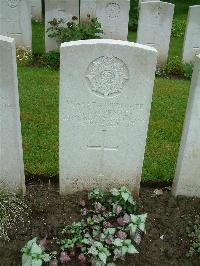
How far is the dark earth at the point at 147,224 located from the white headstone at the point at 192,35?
554cm

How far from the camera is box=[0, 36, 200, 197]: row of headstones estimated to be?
11.7 feet

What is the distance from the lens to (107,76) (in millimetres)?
3717

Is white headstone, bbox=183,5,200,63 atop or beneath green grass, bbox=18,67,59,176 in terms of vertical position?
atop

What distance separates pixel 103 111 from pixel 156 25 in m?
5.77

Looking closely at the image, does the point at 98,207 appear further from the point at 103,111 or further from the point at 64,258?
the point at 103,111

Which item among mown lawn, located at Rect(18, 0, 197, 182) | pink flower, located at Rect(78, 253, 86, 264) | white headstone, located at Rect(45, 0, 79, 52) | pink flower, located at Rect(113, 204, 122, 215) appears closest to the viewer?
pink flower, located at Rect(78, 253, 86, 264)

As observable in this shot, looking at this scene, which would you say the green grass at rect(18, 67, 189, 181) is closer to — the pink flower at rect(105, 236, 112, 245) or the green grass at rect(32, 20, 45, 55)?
the pink flower at rect(105, 236, 112, 245)

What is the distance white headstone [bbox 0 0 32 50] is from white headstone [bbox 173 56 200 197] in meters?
6.06

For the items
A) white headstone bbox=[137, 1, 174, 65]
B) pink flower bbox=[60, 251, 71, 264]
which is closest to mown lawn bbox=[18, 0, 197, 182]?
white headstone bbox=[137, 1, 174, 65]

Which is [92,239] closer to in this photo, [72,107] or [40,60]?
[72,107]

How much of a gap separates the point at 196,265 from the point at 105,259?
951 mm

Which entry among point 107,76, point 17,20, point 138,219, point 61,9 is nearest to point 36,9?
point 17,20

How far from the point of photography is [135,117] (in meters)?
3.94

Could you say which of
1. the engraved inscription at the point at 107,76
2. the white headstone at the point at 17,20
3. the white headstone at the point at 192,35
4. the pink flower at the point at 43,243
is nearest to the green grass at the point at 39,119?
the white headstone at the point at 17,20
